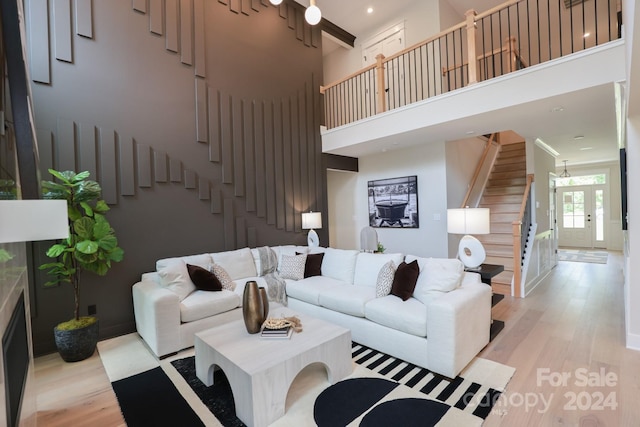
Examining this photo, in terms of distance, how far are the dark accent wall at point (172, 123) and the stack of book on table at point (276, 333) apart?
226cm

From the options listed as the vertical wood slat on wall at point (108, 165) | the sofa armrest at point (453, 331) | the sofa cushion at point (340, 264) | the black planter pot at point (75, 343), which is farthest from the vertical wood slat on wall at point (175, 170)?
the sofa armrest at point (453, 331)

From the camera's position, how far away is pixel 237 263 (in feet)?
13.1

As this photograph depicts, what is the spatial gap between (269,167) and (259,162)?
0.20 m

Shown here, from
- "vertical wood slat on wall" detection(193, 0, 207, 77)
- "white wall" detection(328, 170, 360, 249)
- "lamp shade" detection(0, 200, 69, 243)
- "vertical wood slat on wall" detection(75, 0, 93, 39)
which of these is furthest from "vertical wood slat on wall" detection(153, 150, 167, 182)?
"white wall" detection(328, 170, 360, 249)

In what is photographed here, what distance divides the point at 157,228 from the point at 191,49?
8.28ft

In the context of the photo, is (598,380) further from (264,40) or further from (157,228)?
(264,40)

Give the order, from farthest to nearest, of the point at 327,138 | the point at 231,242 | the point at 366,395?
the point at 327,138 < the point at 231,242 < the point at 366,395

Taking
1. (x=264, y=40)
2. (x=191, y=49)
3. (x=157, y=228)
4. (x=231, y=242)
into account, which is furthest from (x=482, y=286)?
(x=264, y=40)

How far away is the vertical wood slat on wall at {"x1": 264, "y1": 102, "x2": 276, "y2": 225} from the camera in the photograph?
494 cm

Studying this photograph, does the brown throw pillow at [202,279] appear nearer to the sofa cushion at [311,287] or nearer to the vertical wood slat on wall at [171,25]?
the sofa cushion at [311,287]

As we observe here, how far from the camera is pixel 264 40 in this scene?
5.07 meters

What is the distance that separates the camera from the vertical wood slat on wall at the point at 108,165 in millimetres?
3357

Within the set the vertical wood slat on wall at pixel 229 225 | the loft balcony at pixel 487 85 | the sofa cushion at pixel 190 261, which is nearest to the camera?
the loft balcony at pixel 487 85

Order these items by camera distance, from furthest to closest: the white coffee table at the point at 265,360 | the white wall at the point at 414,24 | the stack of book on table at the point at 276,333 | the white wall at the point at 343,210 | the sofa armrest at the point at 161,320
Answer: the white wall at the point at 343,210 < the white wall at the point at 414,24 < the sofa armrest at the point at 161,320 < the stack of book on table at the point at 276,333 < the white coffee table at the point at 265,360
